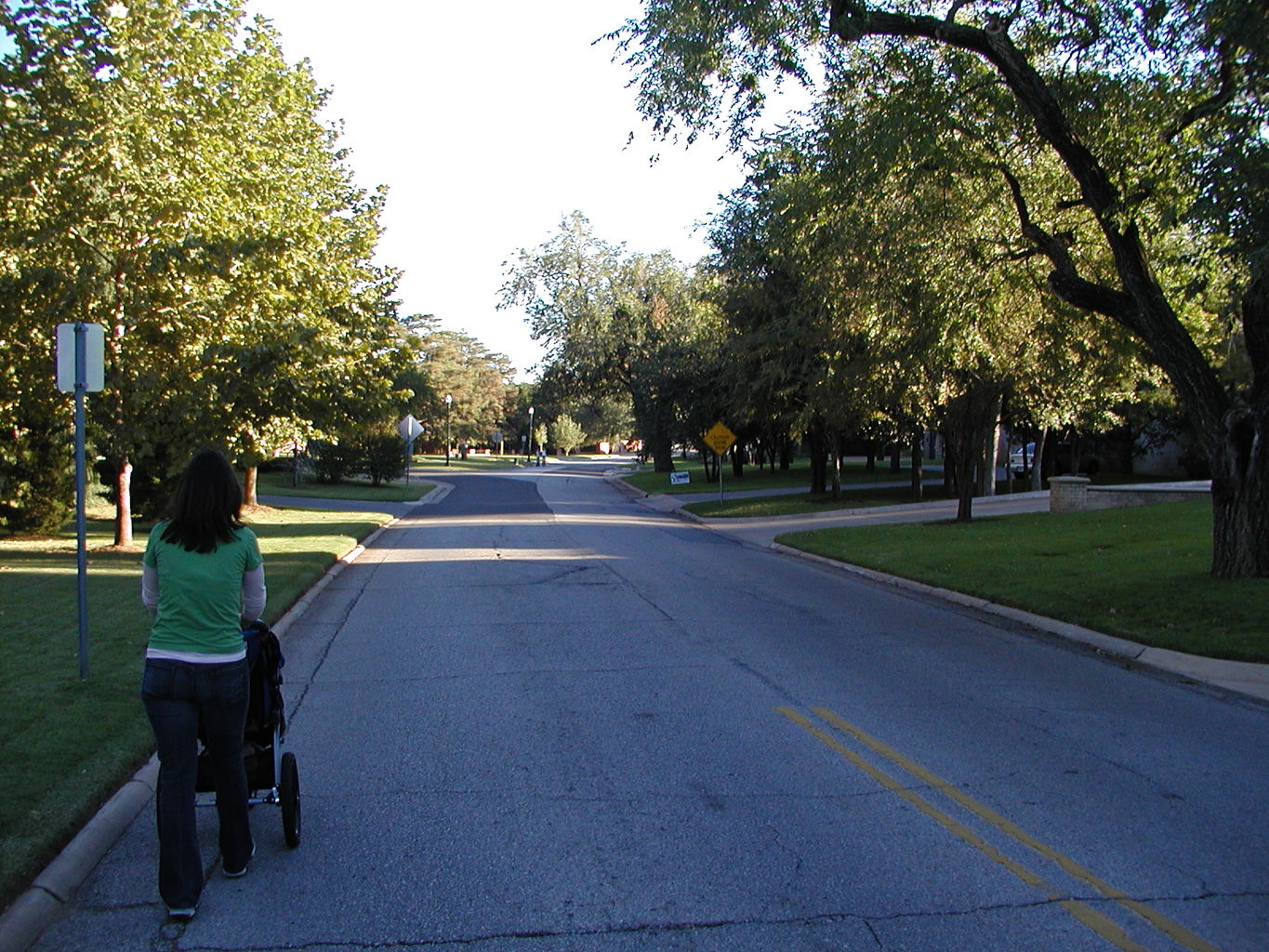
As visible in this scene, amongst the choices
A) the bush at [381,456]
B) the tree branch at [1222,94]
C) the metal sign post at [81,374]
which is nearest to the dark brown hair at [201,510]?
the metal sign post at [81,374]

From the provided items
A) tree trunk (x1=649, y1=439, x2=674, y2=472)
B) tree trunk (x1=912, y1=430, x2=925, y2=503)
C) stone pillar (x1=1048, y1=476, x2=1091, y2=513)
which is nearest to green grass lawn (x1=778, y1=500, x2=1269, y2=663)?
stone pillar (x1=1048, y1=476, x2=1091, y2=513)

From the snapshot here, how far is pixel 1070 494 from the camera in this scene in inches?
1070

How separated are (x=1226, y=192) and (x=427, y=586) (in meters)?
10.9

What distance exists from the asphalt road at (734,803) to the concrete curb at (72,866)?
9 centimetres

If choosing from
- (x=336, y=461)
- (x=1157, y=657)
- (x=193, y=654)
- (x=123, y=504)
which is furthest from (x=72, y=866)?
(x=336, y=461)

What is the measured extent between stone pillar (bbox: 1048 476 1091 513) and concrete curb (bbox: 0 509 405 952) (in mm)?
24333

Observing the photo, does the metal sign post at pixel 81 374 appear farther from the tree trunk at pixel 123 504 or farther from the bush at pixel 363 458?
the bush at pixel 363 458

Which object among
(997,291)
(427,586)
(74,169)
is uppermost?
(74,169)

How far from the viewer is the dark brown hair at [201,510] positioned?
15.5 ft

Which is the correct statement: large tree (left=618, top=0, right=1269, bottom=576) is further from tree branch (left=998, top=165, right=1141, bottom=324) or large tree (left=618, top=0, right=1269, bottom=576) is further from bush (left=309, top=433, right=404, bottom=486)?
bush (left=309, top=433, right=404, bottom=486)

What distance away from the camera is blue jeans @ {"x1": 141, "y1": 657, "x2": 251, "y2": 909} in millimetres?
4574

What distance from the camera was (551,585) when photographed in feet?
51.9

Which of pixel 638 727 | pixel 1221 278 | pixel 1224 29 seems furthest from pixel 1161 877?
pixel 1221 278

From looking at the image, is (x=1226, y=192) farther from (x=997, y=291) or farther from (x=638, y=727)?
(x=638, y=727)
